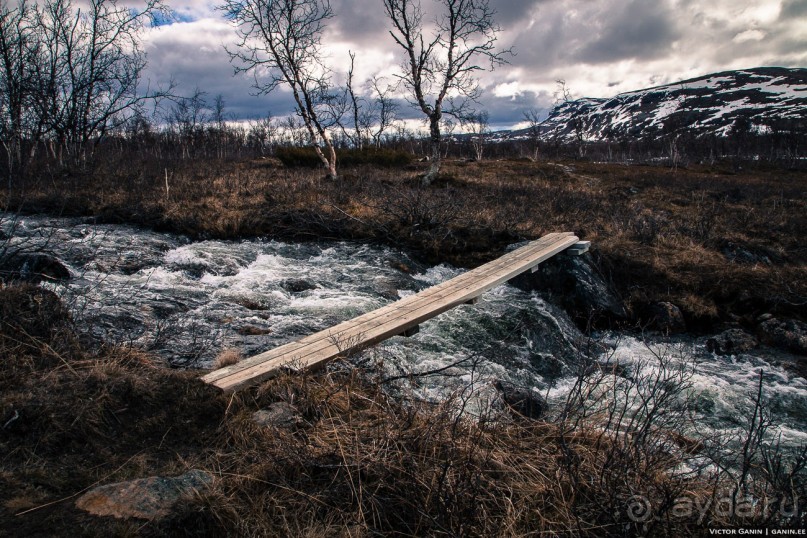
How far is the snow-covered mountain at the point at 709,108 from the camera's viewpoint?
81.0 meters

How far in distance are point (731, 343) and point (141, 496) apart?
7264 mm

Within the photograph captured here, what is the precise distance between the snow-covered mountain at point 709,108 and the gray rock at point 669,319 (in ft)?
197

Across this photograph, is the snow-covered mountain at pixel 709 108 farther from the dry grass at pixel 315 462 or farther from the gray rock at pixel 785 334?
the dry grass at pixel 315 462

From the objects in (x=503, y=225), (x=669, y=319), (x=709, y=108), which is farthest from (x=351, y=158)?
(x=709, y=108)

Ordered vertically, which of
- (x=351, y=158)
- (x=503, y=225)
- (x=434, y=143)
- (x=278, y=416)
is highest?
(x=434, y=143)

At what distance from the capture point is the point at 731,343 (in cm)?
637

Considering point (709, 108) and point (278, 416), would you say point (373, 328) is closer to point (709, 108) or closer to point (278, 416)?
point (278, 416)

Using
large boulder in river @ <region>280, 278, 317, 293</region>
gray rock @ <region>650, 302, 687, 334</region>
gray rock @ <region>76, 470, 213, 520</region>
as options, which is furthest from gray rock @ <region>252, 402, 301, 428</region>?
gray rock @ <region>650, 302, 687, 334</region>

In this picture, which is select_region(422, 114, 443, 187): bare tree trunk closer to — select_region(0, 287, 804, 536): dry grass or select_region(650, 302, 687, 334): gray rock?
select_region(650, 302, 687, 334): gray rock

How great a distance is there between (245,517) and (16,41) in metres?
18.1

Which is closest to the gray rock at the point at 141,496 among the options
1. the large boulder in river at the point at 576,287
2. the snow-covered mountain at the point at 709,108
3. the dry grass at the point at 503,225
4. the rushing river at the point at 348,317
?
the rushing river at the point at 348,317

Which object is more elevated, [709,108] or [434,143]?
[709,108]

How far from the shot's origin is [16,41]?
13.8m

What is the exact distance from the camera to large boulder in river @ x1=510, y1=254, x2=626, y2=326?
23.9 ft
